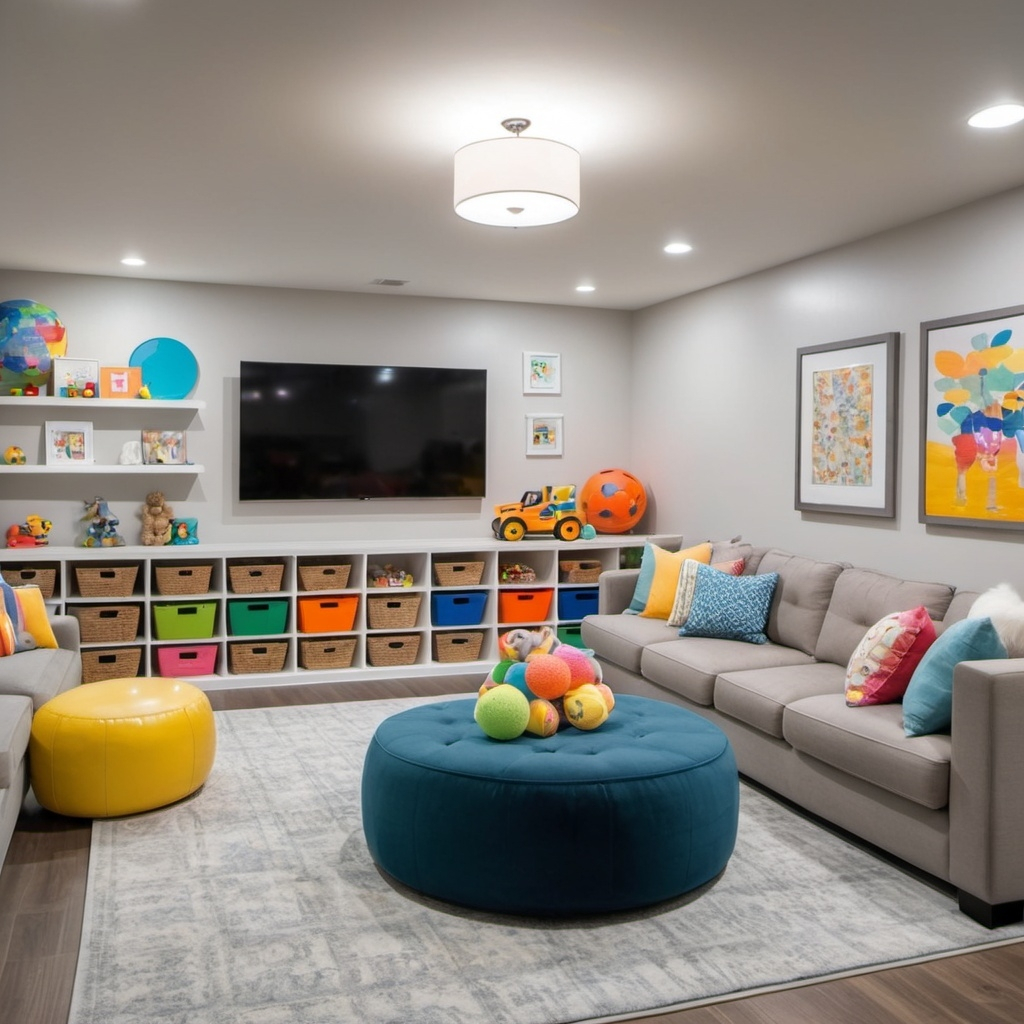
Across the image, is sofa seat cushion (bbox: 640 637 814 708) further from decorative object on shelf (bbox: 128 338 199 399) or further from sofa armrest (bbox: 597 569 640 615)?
decorative object on shelf (bbox: 128 338 199 399)

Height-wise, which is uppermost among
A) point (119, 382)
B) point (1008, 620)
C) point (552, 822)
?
point (119, 382)

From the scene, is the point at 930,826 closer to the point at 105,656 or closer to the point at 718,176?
the point at 718,176

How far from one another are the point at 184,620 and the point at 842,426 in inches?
145

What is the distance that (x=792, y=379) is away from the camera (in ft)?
16.9

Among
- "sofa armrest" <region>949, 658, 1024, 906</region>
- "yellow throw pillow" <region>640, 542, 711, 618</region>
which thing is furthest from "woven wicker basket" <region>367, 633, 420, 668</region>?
"sofa armrest" <region>949, 658, 1024, 906</region>

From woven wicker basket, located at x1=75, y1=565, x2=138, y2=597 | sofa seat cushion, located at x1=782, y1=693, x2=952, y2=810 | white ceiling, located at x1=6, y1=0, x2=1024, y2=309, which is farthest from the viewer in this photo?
woven wicker basket, located at x1=75, y1=565, x2=138, y2=597

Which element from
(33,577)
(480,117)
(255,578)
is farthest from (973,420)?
(33,577)

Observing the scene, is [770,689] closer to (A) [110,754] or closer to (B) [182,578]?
(A) [110,754]

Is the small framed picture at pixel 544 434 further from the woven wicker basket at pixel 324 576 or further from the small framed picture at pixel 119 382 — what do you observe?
the small framed picture at pixel 119 382

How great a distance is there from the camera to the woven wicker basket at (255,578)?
18.7 ft

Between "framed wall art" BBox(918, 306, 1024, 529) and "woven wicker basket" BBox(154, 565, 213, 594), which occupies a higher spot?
"framed wall art" BBox(918, 306, 1024, 529)

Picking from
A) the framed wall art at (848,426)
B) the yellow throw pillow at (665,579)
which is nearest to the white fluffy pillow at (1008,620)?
the framed wall art at (848,426)

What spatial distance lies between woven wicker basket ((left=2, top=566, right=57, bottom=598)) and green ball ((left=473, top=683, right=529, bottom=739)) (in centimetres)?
332

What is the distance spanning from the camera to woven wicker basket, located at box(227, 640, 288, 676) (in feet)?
18.8
